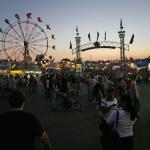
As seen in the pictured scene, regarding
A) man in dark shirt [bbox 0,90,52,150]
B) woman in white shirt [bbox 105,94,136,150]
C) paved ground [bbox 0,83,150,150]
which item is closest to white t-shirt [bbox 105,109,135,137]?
woman in white shirt [bbox 105,94,136,150]

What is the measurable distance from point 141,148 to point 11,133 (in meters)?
5.25

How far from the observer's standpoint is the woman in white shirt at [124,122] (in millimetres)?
6176

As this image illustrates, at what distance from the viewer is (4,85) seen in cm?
3042

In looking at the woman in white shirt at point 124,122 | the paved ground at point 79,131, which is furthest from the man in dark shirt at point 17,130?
the paved ground at point 79,131

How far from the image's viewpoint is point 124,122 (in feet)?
20.5

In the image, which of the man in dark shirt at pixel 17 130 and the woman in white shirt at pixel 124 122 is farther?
the woman in white shirt at pixel 124 122

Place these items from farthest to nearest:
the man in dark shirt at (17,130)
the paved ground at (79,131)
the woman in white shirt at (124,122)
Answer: the paved ground at (79,131), the woman in white shirt at (124,122), the man in dark shirt at (17,130)

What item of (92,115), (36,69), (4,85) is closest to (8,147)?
(92,115)

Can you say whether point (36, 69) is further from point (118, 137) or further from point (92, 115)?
point (118, 137)

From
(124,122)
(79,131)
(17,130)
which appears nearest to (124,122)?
(124,122)

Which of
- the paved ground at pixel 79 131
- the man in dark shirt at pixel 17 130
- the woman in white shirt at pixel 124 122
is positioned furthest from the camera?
the paved ground at pixel 79 131

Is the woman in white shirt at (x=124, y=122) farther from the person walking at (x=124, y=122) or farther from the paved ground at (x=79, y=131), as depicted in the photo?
the paved ground at (x=79, y=131)

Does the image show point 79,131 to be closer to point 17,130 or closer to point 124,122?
Answer: point 124,122

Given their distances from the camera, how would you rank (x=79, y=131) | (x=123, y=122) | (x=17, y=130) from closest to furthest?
(x=17, y=130), (x=123, y=122), (x=79, y=131)
